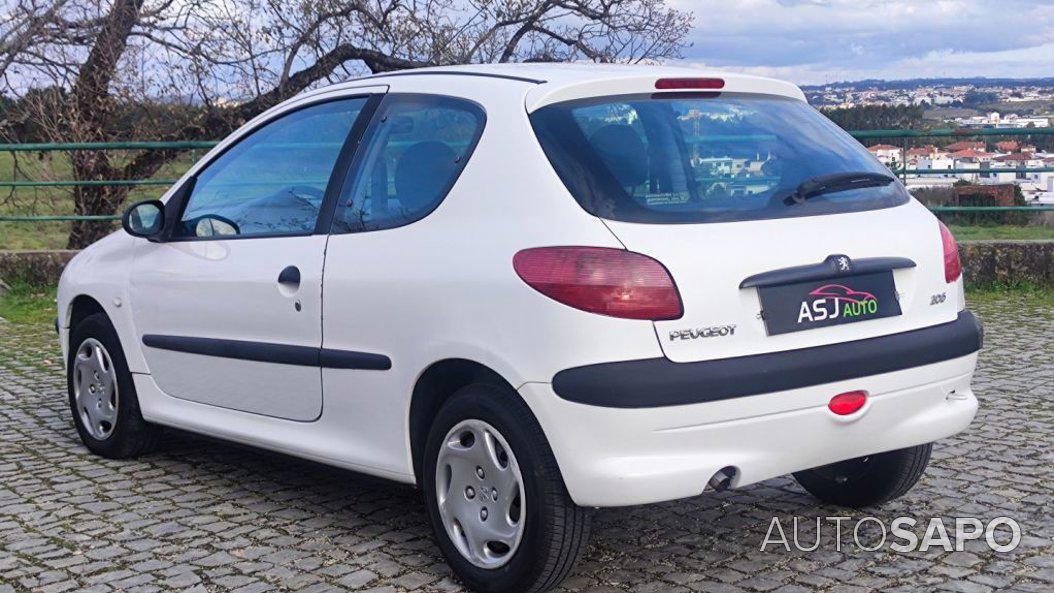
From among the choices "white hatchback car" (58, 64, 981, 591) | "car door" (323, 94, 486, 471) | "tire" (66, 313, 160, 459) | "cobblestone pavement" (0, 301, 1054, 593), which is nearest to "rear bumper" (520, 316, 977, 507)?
"white hatchback car" (58, 64, 981, 591)

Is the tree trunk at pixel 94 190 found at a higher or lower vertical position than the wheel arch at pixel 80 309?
higher

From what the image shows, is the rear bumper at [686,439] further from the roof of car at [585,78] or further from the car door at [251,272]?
the car door at [251,272]

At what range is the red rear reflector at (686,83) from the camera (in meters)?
4.50

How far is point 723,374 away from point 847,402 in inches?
19.6

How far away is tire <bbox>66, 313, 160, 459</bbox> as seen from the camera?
6215mm

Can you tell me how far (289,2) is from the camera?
52.2 ft

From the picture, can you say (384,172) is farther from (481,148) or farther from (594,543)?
(594,543)

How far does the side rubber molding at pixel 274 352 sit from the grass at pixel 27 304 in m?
6.63

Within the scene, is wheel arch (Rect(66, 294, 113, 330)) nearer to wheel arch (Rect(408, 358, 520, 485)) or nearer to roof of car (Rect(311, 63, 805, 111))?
roof of car (Rect(311, 63, 805, 111))

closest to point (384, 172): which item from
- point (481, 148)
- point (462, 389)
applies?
point (481, 148)

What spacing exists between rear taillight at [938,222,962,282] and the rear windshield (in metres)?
0.19

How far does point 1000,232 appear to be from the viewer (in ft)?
43.0

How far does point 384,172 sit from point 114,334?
6.83ft

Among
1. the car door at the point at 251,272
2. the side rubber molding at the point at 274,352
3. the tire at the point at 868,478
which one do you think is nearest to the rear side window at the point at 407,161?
the car door at the point at 251,272
